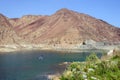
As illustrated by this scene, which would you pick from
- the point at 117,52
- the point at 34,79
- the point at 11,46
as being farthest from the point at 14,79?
the point at 11,46

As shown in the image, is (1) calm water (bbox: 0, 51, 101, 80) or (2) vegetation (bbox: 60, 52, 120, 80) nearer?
(2) vegetation (bbox: 60, 52, 120, 80)

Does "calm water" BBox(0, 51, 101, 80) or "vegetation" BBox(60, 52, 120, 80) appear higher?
"vegetation" BBox(60, 52, 120, 80)

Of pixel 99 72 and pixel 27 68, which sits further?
pixel 27 68

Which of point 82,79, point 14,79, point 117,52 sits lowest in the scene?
point 14,79

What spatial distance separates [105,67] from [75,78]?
6.93 ft

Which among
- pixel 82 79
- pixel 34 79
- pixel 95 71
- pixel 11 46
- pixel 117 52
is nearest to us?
pixel 82 79

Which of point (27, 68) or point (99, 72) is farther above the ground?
point (99, 72)

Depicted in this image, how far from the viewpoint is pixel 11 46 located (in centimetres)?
18775

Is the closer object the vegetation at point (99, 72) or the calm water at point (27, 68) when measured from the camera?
the vegetation at point (99, 72)

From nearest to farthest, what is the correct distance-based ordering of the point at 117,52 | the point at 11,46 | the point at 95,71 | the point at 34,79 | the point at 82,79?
the point at 82,79 < the point at 95,71 < the point at 117,52 < the point at 34,79 < the point at 11,46

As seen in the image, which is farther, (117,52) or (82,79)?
(117,52)

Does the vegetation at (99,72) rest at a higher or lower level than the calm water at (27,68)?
higher

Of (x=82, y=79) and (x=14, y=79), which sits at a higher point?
(x=82, y=79)

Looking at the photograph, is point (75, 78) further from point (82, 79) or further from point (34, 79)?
point (34, 79)
